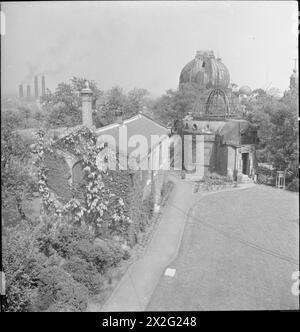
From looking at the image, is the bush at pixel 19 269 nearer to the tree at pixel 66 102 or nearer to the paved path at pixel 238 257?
the paved path at pixel 238 257

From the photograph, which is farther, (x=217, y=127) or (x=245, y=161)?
(x=217, y=127)

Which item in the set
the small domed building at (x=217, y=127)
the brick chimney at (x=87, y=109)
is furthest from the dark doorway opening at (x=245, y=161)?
the brick chimney at (x=87, y=109)

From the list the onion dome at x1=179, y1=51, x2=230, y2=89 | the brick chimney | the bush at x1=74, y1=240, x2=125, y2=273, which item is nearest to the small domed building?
the onion dome at x1=179, y1=51, x2=230, y2=89

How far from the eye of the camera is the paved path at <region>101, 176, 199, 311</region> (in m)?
5.68

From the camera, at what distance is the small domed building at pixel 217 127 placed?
607 cm

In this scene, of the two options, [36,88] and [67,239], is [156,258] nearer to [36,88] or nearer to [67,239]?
[67,239]

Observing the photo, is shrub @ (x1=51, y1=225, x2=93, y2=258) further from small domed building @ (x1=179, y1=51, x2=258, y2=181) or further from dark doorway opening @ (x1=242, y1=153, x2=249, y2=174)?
dark doorway opening @ (x1=242, y1=153, x2=249, y2=174)

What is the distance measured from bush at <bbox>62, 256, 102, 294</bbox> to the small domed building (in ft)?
9.39

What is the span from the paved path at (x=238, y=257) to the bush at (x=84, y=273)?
3.66ft

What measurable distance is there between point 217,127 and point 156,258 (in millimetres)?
3113

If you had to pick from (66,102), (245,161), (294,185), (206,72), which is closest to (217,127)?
(245,161)

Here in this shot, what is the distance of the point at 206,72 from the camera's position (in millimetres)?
6188

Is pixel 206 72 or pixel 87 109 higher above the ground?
pixel 206 72
